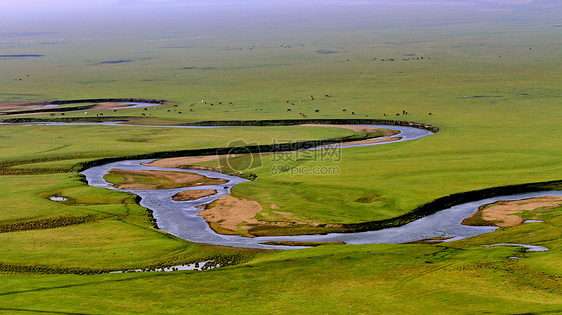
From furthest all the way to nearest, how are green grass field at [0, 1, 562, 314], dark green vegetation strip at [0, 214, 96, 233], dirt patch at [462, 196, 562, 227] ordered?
dark green vegetation strip at [0, 214, 96, 233], dirt patch at [462, 196, 562, 227], green grass field at [0, 1, 562, 314]

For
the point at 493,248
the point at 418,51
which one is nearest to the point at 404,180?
the point at 493,248

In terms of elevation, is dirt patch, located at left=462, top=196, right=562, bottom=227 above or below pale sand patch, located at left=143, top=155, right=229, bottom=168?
below

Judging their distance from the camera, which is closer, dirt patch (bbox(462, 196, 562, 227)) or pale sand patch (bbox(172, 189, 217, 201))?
dirt patch (bbox(462, 196, 562, 227))

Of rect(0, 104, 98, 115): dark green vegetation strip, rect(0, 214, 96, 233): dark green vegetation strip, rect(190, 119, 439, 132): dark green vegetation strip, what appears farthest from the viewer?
rect(0, 104, 98, 115): dark green vegetation strip

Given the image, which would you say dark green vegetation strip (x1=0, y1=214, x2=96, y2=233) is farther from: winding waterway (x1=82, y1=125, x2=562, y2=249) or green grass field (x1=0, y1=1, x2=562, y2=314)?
winding waterway (x1=82, y1=125, x2=562, y2=249)

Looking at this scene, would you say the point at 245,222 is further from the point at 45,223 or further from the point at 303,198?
the point at 45,223

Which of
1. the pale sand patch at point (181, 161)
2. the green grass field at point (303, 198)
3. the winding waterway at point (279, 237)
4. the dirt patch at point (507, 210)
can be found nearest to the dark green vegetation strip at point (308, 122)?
the green grass field at point (303, 198)

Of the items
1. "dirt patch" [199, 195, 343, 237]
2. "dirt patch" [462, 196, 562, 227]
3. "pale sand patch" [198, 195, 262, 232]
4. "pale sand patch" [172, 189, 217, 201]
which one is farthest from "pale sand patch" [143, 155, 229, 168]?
"dirt patch" [462, 196, 562, 227]
